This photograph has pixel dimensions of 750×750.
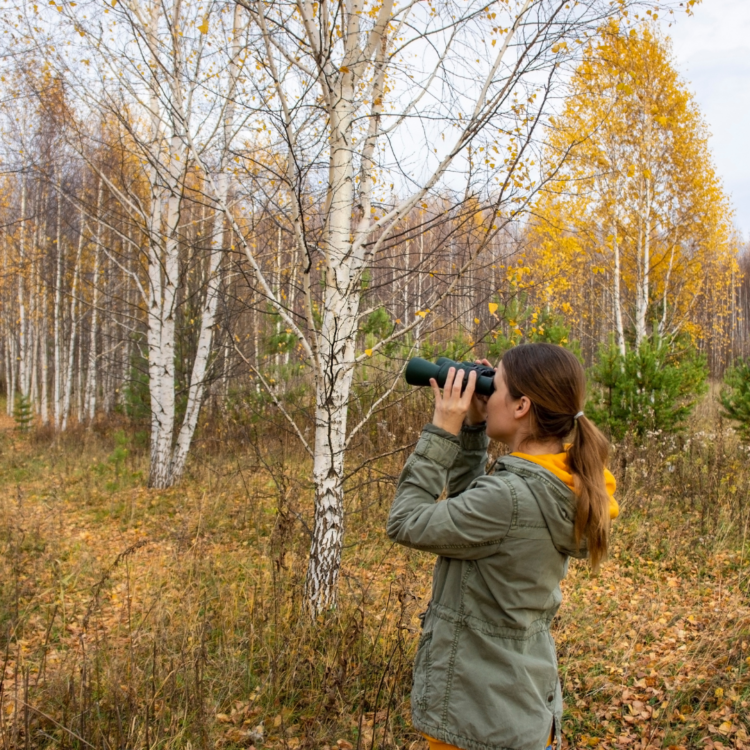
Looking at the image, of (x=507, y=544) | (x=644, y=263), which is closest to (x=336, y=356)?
(x=507, y=544)

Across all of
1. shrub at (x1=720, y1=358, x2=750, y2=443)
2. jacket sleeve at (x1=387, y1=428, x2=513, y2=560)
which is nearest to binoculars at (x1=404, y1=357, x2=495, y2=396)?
jacket sleeve at (x1=387, y1=428, x2=513, y2=560)

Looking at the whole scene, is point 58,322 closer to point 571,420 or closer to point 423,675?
point 423,675

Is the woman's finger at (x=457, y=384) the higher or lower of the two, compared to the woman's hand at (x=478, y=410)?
higher

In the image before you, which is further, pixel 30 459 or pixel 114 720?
pixel 30 459

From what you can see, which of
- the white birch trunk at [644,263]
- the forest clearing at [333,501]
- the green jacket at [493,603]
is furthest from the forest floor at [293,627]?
the white birch trunk at [644,263]

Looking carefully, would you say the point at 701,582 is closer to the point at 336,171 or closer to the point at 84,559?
the point at 336,171

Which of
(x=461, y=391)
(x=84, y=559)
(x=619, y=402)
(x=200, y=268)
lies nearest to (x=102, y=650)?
(x=84, y=559)

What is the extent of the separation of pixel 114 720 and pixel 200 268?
286 inches

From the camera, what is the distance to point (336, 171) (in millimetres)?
2910

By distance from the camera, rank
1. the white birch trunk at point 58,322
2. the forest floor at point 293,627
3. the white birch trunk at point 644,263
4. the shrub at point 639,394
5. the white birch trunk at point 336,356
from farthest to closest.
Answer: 1. the white birch trunk at point 58,322
2. the white birch trunk at point 644,263
3. the shrub at point 639,394
4. the white birch trunk at point 336,356
5. the forest floor at point 293,627

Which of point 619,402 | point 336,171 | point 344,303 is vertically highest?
point 336,171

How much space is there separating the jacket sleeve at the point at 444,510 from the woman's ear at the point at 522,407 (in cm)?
15

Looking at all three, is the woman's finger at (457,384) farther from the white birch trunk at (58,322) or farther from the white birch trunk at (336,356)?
the white birch trunk at (58,322)

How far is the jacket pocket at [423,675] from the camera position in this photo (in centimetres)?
124
